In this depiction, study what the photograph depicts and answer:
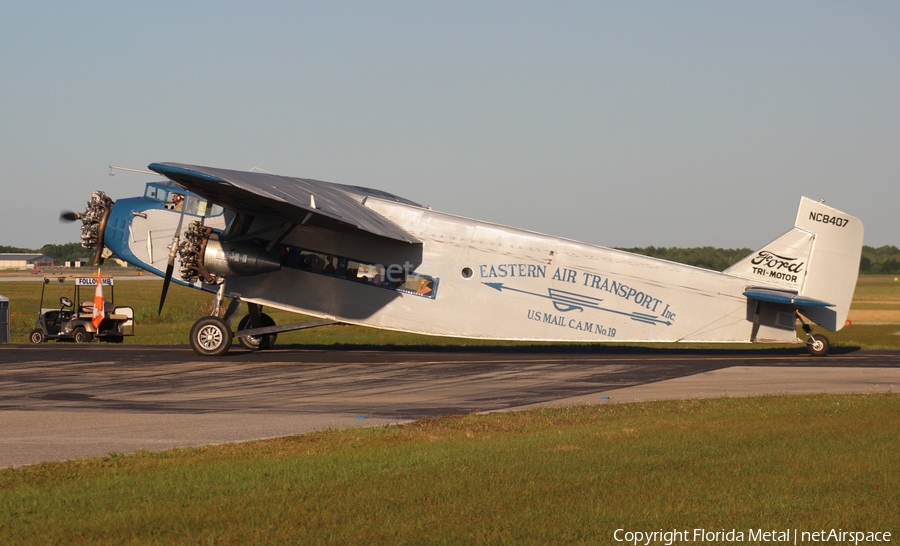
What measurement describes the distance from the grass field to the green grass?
19.3 metres

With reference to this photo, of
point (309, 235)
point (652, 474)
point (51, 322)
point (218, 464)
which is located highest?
point (309, 235)

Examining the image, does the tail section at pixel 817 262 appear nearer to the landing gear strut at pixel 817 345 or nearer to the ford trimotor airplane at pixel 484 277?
the ford trimotor airplane at pixel 484 277

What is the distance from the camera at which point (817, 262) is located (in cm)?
2214

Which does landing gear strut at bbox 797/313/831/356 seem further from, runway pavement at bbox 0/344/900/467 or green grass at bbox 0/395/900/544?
green grass at bbox 0/395/900/544

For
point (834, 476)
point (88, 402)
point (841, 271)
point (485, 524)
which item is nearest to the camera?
point (485, 524)

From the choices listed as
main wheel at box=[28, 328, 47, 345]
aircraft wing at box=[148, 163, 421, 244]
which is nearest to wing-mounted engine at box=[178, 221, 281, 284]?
aircraft wing at box=[148, 163, 421, 244]

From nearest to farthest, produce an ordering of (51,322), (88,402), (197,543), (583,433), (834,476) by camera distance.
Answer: (197,543)
(834,476)
(583,433)
(88,402)
(51,322)

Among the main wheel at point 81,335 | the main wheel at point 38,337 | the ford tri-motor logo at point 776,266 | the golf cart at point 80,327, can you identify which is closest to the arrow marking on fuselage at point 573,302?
the ford tri-motor logo at point 776,266

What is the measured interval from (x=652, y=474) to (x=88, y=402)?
984 cm

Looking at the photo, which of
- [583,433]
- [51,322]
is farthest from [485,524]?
[51,322]

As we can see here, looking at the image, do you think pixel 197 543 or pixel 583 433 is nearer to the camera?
pixel 197 543

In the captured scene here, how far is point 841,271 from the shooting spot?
22.2 meters

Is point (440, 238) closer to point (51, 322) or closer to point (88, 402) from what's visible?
point (88, 402)

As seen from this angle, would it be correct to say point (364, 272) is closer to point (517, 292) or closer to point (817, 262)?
point (517, 292)
